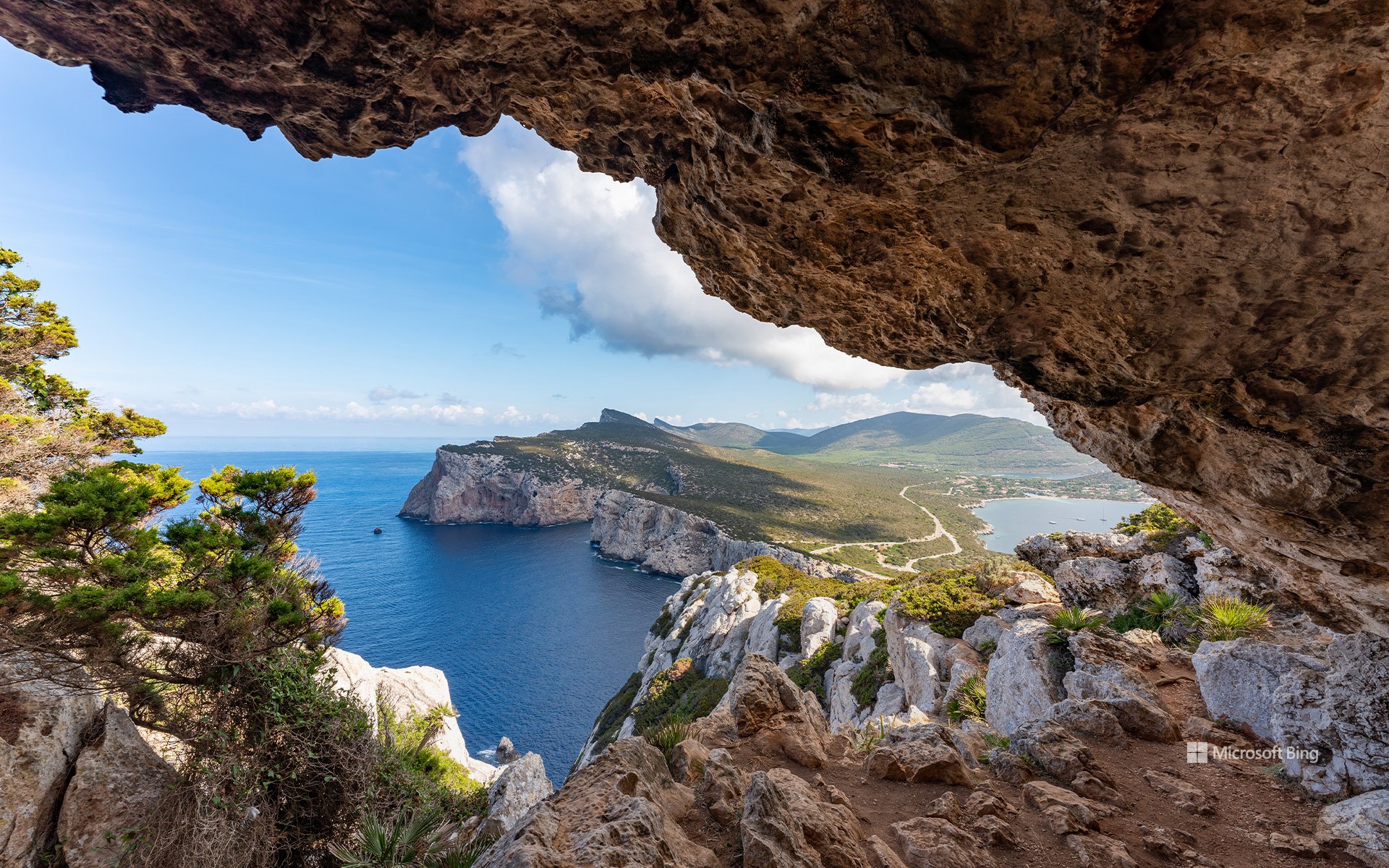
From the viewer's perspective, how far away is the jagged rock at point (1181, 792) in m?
6.82

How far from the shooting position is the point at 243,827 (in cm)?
995

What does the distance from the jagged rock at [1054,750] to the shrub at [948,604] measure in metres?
9.34

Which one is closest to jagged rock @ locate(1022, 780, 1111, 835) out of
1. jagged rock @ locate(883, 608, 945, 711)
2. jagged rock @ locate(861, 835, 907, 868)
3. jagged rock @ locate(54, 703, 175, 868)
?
jagged rock @ locate(861, 835, 907, 868)

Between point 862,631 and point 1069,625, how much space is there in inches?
469

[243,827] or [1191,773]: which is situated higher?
[1191,773]

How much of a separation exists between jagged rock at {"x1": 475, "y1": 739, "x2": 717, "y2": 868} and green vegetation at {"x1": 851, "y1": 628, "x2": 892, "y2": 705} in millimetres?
16001

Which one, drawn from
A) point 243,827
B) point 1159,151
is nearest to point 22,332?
point 243,827

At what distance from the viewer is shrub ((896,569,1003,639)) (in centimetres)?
1769

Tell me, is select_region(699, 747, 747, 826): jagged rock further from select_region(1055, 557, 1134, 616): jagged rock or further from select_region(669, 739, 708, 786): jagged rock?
select_region(1055, 557, 1134, 616): jagged rock

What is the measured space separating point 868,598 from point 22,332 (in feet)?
136

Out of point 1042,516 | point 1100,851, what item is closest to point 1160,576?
point 1100,851

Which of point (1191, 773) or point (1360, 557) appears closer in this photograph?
point (1360, 557)

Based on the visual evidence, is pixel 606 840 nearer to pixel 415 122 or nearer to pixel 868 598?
pixel 415 122

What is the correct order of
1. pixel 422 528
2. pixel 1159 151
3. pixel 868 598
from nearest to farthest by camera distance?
pixel 1159 151 < pixel 868 598 < pixel 422 528
